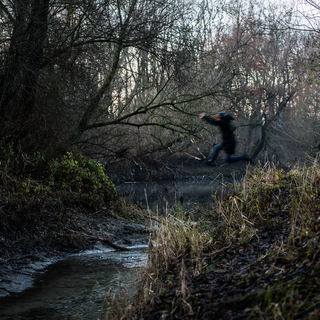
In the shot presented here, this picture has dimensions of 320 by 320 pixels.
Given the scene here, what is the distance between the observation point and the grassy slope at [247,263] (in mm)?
4043

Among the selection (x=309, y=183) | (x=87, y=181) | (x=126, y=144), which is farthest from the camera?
(x=126, y=144)

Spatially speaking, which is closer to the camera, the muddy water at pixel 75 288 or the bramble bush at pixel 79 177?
the muddy water at pixel 75 288

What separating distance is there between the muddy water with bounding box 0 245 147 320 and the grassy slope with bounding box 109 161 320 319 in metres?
0.63

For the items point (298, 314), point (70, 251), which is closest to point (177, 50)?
point (70, 251)

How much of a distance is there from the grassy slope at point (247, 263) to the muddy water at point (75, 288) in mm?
629

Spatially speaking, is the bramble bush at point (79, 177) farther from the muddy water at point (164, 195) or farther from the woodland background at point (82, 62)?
the muddy water at point (164, 195)

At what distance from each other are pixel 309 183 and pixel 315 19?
4.17 metres

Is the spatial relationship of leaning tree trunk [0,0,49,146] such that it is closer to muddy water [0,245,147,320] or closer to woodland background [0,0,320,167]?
woodland background [0,0,320,167]

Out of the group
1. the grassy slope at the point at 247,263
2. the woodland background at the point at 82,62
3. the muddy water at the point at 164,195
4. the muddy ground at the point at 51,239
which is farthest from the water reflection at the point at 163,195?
the grassy slope at the point at 247,263

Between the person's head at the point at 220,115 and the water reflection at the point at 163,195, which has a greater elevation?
the person's head at the point at 220,115

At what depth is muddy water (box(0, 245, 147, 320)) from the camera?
5.40 metres

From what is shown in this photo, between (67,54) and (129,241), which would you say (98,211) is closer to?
(129,241)

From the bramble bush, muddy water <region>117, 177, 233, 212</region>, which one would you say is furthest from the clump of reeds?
muddy water <region>117, 177, 233, 212</region>

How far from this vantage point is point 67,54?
11.9m
